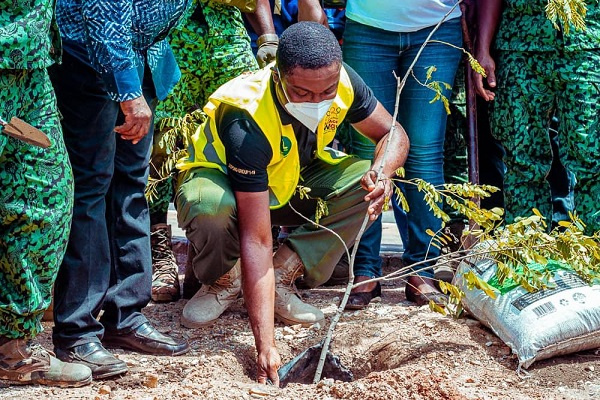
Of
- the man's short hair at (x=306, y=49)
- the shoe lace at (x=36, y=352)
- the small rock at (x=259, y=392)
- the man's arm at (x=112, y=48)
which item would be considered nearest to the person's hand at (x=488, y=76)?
the man's short hair at (x=306, y=49)

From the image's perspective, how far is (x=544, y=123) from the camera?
4.66 metres

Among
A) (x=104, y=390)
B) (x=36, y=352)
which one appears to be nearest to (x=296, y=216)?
(x=104, y=390)

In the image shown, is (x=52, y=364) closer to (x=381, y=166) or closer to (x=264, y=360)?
(x=264, y=360)

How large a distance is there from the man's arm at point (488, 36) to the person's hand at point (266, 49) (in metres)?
1.07

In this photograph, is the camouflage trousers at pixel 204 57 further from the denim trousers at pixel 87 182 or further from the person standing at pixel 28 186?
the person standing at pixel 28 186

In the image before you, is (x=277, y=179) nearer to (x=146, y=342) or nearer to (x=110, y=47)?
(x=146, y=342)

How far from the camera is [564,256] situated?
3.63 meters

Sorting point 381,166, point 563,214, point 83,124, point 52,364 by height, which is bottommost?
point 563,214

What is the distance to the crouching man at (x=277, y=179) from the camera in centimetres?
365

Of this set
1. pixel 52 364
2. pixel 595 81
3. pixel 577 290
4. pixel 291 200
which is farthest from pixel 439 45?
pixel 52 364

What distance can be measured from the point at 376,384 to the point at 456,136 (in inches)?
96.1

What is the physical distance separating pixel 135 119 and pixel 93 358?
37.0 inches

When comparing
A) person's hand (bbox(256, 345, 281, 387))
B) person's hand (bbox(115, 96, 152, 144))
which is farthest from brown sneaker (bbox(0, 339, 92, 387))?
person's hand (bbox(115, 96, 152, 144))

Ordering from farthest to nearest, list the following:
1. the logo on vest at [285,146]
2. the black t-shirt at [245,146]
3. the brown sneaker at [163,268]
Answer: the brown sneaker at [163,268] < the logo on vest at [285,146] < the black t-shirt at [245,146]
